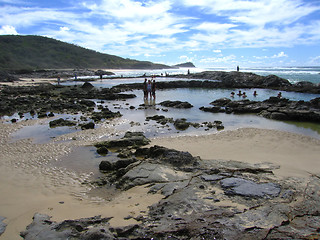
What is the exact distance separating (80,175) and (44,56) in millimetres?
103842

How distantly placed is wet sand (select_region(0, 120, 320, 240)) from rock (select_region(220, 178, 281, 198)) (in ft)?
5.15

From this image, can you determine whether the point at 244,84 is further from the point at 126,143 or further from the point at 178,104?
the point at 126,143

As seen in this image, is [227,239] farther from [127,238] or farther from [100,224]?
[100,224]

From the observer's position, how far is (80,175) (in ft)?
23.8

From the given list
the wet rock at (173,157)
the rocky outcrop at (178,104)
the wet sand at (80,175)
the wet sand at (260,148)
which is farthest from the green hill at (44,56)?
the wet rock at (173,157)

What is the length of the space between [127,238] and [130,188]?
2.34 m

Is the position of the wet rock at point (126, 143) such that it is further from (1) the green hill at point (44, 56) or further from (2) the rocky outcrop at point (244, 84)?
(1) the green hill at point (44, 56)

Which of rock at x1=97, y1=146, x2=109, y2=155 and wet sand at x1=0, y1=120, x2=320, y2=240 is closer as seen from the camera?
wet sand at x1=0, y1=120, x2=320, y2=240

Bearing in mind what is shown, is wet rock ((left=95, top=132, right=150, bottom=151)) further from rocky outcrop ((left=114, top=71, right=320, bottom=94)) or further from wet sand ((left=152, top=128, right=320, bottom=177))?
rocky outcrop ((left=114, top=71, right=320, bottom=94))

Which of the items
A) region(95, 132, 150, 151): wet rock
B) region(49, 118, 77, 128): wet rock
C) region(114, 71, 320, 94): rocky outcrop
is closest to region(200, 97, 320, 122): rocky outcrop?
region(95, 132, 150, 151): wet rock

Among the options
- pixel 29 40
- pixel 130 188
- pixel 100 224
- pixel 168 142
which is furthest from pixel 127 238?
pixel 29 40

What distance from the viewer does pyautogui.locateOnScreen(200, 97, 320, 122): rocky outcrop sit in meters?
15.4

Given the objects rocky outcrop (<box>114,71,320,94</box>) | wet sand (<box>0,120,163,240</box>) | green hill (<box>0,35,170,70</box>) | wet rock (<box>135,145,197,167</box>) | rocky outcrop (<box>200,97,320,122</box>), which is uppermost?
A: green hill (<box>0,35,170,70</box>)

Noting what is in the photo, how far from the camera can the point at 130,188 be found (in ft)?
19.3
